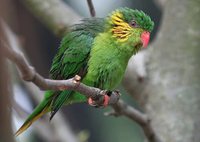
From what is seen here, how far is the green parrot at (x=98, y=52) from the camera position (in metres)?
2.31

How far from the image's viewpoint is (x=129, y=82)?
2.91 m

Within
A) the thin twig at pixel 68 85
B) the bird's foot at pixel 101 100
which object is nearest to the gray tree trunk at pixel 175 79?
the thin twig at pixel 68 85

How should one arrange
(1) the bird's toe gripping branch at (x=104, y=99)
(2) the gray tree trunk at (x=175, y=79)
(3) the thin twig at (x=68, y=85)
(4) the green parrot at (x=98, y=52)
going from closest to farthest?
1. (3) the thin twig at (x=68, y=85)
2. (1) the bird's toe gripping branch at (x=104, y=99)
3. (4) the green parrot at (x=98, y=52)
4. (2) the gray tree trunk at (x=175, y=79)

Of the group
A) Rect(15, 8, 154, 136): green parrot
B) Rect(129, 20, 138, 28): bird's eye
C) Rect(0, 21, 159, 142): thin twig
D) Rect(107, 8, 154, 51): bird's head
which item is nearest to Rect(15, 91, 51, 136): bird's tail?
Rect(15, 8, 154, 136): green parrot

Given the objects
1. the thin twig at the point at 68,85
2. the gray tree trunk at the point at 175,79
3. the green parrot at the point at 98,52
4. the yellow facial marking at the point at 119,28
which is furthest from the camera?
the gray tree trunk at the point at 175,79

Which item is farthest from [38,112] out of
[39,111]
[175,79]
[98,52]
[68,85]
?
[68,85]

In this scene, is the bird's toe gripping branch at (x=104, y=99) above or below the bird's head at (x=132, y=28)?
below

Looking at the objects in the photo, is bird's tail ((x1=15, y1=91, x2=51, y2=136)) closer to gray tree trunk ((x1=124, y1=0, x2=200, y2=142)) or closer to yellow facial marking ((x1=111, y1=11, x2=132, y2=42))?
yellow facial marking ((x1=111, y1=11, x2=132, y2=42))

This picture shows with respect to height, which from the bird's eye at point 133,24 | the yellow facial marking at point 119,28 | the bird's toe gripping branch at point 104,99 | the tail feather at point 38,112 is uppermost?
the bird's eye at point 133,24

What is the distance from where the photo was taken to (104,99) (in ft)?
6.63

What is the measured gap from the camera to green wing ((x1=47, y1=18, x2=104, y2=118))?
7.59 ft

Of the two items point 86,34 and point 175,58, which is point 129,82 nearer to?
point 175,58

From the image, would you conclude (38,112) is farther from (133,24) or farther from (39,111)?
(133,24)

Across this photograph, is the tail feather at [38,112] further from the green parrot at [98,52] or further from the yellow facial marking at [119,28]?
the yellow facial marking at [119,28]
